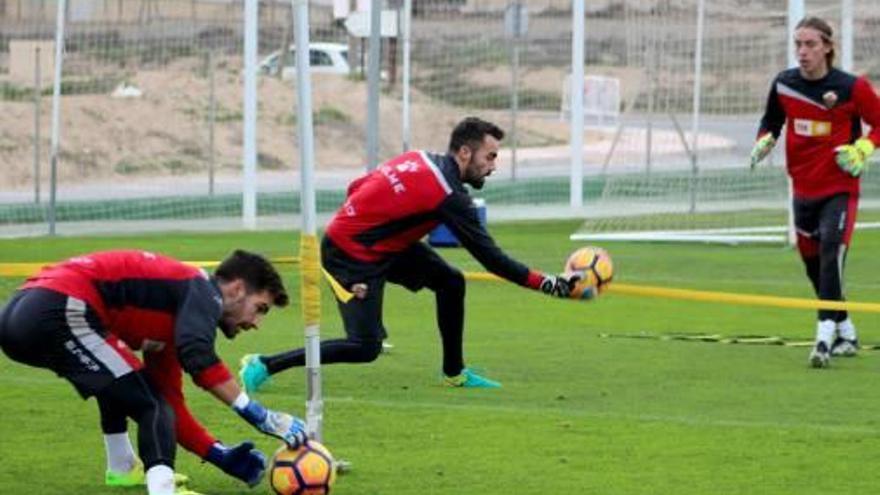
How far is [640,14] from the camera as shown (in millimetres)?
30203

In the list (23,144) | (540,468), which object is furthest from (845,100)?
(23,144)

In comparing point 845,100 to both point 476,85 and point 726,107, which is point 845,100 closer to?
point 726,107

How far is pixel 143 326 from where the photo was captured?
9.89 metres

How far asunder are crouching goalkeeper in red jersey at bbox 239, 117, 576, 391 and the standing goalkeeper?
2.84m

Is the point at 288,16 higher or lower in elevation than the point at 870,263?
higher

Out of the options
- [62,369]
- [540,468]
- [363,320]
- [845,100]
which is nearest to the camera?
[62,369]

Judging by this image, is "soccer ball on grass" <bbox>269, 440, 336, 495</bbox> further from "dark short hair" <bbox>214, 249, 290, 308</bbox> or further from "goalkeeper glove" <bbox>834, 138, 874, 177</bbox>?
"goalkeeper glove" <bbox>834, 138, 874, 177</bbox>

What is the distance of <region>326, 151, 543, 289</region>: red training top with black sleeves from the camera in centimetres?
1279

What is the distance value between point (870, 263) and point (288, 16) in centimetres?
1735

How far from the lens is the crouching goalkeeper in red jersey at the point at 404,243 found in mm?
12930

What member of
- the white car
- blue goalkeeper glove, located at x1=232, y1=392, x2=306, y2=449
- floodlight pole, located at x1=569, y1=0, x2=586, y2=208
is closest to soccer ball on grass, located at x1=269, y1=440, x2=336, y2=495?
blue goalkeeper glove, located at x1=232, y1=392, x2=306, y2=449

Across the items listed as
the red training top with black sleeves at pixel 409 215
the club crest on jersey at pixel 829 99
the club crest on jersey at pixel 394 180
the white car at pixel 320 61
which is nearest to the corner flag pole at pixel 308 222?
the red training top with black sleeves at pixel 409 215

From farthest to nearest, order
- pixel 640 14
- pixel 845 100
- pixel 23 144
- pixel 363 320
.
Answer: pixel 23 144
pixel 640 14
pixel 845 100
pixel 363 320

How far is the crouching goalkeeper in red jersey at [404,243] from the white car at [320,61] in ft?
87.1
